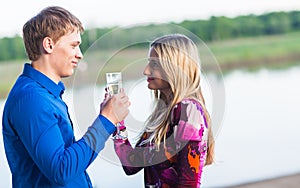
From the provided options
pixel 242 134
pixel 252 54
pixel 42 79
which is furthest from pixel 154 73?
pixel 252 54

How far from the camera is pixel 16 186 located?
110 centimetres

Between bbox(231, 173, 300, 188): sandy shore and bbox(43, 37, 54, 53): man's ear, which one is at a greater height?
bbox(43, 37, 54, 53): man's ear

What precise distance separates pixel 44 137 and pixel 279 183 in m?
2.41

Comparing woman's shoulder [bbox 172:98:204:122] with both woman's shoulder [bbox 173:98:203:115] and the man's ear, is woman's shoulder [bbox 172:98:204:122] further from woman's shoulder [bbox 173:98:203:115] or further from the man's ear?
the man's ear

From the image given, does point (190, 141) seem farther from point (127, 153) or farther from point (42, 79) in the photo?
point (42, 79)

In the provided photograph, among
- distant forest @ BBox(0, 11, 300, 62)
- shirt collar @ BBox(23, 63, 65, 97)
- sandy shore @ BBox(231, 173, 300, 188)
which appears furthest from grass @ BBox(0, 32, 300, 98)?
shirt collar @ BBox(23, 63, 65, 97)

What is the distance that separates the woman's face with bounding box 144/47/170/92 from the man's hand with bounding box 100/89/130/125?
0.16 metres

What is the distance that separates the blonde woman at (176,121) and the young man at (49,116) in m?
0.16

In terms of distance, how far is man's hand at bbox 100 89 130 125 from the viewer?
3.42 ft

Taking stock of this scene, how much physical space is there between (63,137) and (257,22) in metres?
5.91

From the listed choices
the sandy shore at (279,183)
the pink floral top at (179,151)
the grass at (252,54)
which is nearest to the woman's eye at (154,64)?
the pink floral top at (179,151)

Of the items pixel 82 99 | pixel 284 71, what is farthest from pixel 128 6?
Answer: pixel 284 71

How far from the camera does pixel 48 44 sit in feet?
3.47

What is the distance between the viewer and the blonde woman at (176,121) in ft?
3.82
